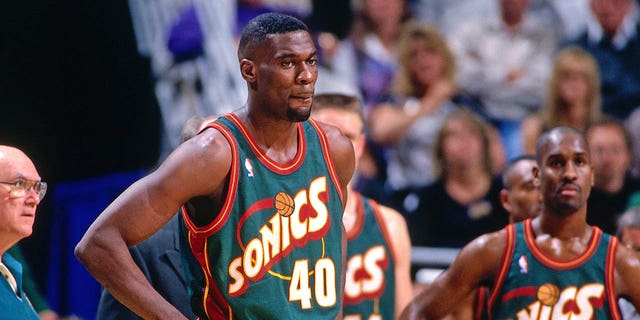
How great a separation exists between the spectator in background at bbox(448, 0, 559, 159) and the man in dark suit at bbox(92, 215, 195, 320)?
12.4 feet

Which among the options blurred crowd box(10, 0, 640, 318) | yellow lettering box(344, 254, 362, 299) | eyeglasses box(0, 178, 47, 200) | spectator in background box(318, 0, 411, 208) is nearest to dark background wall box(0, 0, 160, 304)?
blurred crowd box(10, 0, 640, 318)

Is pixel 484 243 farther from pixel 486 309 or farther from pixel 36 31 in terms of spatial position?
pixel 36 31

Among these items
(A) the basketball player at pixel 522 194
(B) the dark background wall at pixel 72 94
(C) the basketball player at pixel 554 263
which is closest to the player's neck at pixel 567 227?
(C) the basketball player at pixel 554 263

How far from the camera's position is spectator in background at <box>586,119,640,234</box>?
6.41 metres

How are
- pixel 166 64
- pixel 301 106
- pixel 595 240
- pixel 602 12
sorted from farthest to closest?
pixel 166 64 → pixel 602 12 → pixel 595 240 → pixel 301 106

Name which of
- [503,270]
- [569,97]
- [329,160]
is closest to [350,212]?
[503,270]

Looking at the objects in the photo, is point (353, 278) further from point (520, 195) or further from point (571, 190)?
point (571, 190)

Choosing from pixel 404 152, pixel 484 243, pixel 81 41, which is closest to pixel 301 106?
pixel 484 243

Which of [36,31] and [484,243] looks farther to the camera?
[36,31]

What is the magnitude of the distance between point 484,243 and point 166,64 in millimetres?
3869

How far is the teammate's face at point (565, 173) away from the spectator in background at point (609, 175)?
2.39 meters

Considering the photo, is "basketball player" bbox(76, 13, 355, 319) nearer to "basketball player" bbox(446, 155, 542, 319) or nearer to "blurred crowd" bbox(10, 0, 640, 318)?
"basketball player" bbox(446, 155, 542, 319)

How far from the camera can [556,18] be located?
22.4 feet

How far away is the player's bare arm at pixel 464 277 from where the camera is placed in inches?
161
